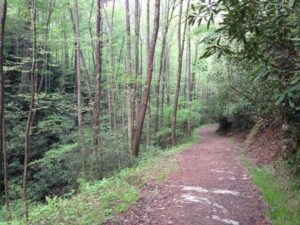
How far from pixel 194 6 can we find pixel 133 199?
386cm

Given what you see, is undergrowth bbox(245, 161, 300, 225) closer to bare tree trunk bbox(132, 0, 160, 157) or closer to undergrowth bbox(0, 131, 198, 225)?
undergrowth bbox(0, 131, 198, 225)

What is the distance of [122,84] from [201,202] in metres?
16.2

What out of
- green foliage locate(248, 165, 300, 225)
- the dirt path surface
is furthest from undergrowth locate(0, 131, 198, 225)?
green foliage locate(248, 165, 300, 225)

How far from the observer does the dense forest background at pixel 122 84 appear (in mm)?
3645

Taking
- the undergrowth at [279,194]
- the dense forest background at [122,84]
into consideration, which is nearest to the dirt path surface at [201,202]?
the undergrowth at [279,194]

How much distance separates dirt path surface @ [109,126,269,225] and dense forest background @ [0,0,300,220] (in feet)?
5.50

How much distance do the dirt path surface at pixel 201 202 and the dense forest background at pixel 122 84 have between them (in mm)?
1676

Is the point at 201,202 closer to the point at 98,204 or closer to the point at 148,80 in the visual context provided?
the point at 98,204

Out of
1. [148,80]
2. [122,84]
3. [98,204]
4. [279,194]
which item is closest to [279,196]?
[279,194]

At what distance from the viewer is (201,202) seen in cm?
614

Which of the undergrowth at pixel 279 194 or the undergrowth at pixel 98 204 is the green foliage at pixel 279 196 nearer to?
the undergrowth at pixel 279 194

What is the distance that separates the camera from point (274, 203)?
616 centimetres

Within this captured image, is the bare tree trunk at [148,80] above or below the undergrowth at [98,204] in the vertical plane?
above

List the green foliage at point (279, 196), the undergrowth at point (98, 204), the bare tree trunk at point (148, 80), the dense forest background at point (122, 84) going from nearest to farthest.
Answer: the dense forest background at point (122, 84), the undergrowth at point (98, 204), the green foliage at point (279, 196), the bare tree trunk at point (148, 80)
